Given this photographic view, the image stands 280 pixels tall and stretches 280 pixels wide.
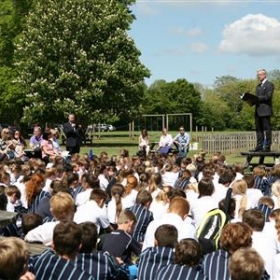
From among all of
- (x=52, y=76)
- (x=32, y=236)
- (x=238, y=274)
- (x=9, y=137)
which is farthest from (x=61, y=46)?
(x=238, y=274)

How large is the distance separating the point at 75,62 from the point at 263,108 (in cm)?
2243

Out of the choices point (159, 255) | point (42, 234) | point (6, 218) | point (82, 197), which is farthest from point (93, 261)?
point (82, 197)

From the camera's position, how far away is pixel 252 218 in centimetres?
677

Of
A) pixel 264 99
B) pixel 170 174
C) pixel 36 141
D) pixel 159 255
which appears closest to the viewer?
pixel 159 255

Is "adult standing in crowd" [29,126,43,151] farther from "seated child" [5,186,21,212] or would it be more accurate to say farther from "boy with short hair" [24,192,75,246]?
"boy with short hair" [24,192,75,246]

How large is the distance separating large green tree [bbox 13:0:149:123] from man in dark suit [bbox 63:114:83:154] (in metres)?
17.5

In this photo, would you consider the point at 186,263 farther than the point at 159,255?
No

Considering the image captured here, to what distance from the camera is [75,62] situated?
38500 millimetres

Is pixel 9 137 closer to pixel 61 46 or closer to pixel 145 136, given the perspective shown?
pixel 145 136

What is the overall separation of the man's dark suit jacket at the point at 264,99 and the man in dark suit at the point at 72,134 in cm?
583

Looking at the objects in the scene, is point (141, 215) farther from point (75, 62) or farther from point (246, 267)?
point (75, 62)

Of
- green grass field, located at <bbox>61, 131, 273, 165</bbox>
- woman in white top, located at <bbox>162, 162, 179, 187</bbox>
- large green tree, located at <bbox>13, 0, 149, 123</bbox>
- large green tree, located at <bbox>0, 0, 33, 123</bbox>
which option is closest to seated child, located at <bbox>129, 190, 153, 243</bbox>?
woman in white top, located at <bbox>162, 162, 179, 187</bbox>

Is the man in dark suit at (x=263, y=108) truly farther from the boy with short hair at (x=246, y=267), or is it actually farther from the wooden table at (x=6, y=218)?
the boy with short hair at (x=246, y=267)

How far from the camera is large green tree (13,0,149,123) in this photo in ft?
126
